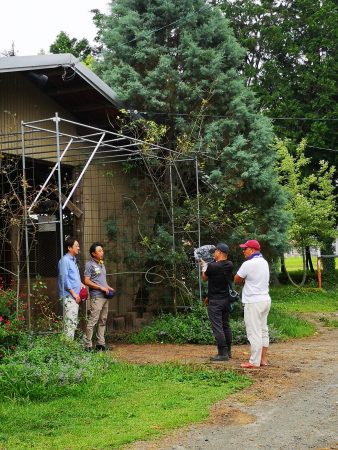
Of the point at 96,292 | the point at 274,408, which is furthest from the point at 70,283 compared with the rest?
the point at 274,408

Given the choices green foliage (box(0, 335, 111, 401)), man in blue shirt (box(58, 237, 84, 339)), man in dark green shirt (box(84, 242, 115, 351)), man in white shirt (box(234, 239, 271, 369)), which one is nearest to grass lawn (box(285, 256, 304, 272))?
man in dark green shirt (box(84, 242, 115, 351))

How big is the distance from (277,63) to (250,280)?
73.3 ft

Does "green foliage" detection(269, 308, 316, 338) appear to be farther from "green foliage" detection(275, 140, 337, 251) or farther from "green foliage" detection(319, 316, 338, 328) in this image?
"green foliage" detection(275, 140, 337, 251)

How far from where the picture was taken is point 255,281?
838cm

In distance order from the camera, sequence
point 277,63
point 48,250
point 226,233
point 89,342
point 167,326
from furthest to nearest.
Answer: point 277,63, point 48,250, point 226,233, point 167,326, point 89,342

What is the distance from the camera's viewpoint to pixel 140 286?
1325cm

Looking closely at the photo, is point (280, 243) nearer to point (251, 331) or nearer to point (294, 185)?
point (251, 331)

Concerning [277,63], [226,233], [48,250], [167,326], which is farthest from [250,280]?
[277,63]

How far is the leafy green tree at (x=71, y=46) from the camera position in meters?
27.6

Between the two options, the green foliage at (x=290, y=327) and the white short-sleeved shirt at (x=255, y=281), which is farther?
the green foliage at (x=290, y=327)

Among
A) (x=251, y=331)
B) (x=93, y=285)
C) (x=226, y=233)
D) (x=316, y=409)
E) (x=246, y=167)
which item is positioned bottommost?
(x=316, y=409)

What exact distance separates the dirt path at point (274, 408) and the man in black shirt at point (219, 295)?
275 mm

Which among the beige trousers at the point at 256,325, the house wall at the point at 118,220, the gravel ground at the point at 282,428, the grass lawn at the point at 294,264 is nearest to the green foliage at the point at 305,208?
the house wall at the point at 118,220

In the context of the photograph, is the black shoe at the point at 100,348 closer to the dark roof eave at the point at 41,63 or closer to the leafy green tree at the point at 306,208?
the dark roof eave at the point at 41,63
